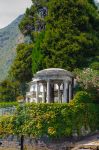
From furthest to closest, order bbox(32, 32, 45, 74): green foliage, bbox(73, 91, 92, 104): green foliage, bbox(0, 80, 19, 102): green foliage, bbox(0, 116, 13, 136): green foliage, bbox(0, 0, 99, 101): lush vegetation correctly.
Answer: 1. bbox(0, 80, 19, 102): green foliage
2. bbox(32, 32, 45, 74): green foliage
3. bbox(0, 0, 99, 101): lush vegetation
4. bbox(73, 91, 92, 104): green foliage
5. bbox(0, 116, 13, 136): green foliage

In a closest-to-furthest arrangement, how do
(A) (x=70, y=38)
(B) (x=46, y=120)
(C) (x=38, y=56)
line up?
(B) (x=46, y=120)
(A) (x=70, y=38)
(C) (x=38, y=56)

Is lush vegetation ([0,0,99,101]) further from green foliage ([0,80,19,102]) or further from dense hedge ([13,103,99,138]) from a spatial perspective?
green foliage ([0,80,19,102])

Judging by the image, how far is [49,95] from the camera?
38.3 meters

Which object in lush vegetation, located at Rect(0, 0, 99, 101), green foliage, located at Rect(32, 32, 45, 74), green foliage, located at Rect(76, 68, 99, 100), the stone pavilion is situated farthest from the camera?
green foliage, located at Rect(32, 32, 45, 74)

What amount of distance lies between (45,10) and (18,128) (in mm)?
27809

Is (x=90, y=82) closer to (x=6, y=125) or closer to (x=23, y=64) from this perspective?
(x=6, y=125)

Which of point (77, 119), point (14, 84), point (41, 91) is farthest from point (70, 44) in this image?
point (14, 84)

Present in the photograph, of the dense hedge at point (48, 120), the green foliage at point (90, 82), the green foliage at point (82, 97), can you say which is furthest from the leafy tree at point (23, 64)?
the dense hedge at point (48, 120)

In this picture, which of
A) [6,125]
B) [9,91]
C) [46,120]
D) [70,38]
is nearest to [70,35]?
[70,38]

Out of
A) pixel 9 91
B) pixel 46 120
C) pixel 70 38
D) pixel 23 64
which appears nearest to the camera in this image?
pixel 46 120

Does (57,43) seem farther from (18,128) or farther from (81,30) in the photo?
(18,128)

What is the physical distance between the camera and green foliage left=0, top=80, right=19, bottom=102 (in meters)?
63.7

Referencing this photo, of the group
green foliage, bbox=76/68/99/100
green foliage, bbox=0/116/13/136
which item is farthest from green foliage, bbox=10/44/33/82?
green foliage, bbox=0/116/13/136

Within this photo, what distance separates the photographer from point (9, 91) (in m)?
64.1
